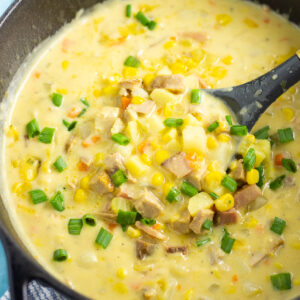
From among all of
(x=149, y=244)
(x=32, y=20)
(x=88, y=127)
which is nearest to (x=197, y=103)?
(x=88, y=127)

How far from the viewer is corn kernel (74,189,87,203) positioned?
3.43 meters

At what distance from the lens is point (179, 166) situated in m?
3.34

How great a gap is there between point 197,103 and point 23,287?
1.79 metres

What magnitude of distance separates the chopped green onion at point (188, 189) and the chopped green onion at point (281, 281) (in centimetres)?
73

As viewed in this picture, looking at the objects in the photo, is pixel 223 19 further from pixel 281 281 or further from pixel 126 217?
pixel 281 281

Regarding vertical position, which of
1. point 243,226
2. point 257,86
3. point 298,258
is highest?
point 257,86

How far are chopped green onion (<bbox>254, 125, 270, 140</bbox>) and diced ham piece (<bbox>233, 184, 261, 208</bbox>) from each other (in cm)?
45

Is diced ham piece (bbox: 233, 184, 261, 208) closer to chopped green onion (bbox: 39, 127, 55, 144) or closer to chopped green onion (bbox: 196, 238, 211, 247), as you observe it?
chopped green onion (bbox: 196, 238, 211, 247)

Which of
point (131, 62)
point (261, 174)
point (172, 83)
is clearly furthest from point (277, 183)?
point (131, 62)

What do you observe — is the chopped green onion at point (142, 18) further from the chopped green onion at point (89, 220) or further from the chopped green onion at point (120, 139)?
the chopped green onion at point (89, 220)

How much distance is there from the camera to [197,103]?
3662mm

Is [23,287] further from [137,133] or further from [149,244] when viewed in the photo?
[137,133]

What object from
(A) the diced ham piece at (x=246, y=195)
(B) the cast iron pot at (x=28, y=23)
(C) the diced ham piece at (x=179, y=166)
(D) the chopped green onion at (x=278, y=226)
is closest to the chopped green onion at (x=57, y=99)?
(B) the cast iron pot at (x=28, y=23)

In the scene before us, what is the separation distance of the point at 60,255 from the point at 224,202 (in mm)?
1125
